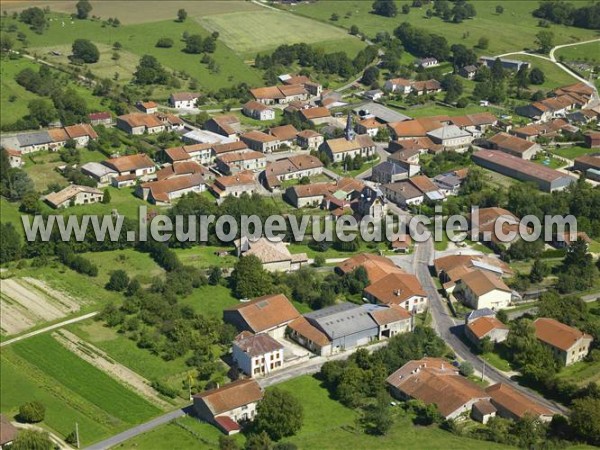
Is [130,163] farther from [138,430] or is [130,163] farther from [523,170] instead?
[138,430]

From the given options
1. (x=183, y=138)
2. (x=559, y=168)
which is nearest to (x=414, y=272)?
(x=559, y=168)

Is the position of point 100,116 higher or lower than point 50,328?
higher

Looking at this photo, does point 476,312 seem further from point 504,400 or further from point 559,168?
point 559,168

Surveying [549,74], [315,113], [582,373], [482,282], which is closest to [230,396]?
[582,373]

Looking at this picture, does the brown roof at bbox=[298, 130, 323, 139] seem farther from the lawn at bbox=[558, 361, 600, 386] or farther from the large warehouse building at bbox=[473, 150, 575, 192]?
the lawn at bbox=[558, 361, 600, 386]

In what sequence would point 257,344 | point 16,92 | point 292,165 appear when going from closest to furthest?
point 257,344 < point 292,165 < point 16,92

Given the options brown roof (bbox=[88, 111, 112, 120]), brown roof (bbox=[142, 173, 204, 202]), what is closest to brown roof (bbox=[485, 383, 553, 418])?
brown roof (bbox=[142, 173, 204, 202])
